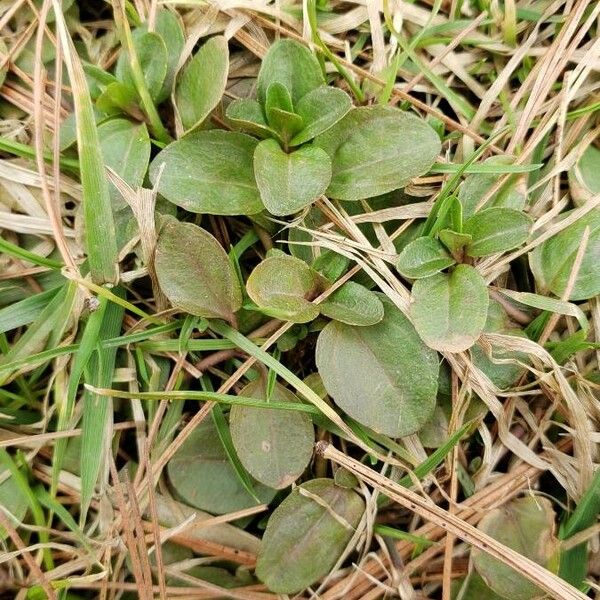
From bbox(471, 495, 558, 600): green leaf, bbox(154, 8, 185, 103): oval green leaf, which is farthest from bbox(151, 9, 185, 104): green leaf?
bbox(471, 495, 558, 600): green leaf

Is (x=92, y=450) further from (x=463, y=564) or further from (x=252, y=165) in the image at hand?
(x=463, y=564)

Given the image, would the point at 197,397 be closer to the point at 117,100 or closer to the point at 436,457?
the point at 436,457

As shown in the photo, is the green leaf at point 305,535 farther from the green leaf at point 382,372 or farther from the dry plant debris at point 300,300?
the green leaf at point 382,372

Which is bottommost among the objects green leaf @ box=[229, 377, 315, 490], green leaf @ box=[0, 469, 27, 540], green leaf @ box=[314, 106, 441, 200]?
green leaf @ box=[0, 469, 27, 540]

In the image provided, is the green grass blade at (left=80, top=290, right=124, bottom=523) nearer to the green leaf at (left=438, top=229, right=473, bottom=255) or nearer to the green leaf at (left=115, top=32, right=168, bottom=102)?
the green leaf at (left=115, top=32, right=168, bottom=102)

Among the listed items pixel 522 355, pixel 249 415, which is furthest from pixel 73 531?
pixel 522 355

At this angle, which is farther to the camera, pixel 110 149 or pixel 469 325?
pixel 110 149

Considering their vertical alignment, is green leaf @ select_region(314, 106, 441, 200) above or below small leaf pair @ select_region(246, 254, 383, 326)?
above
